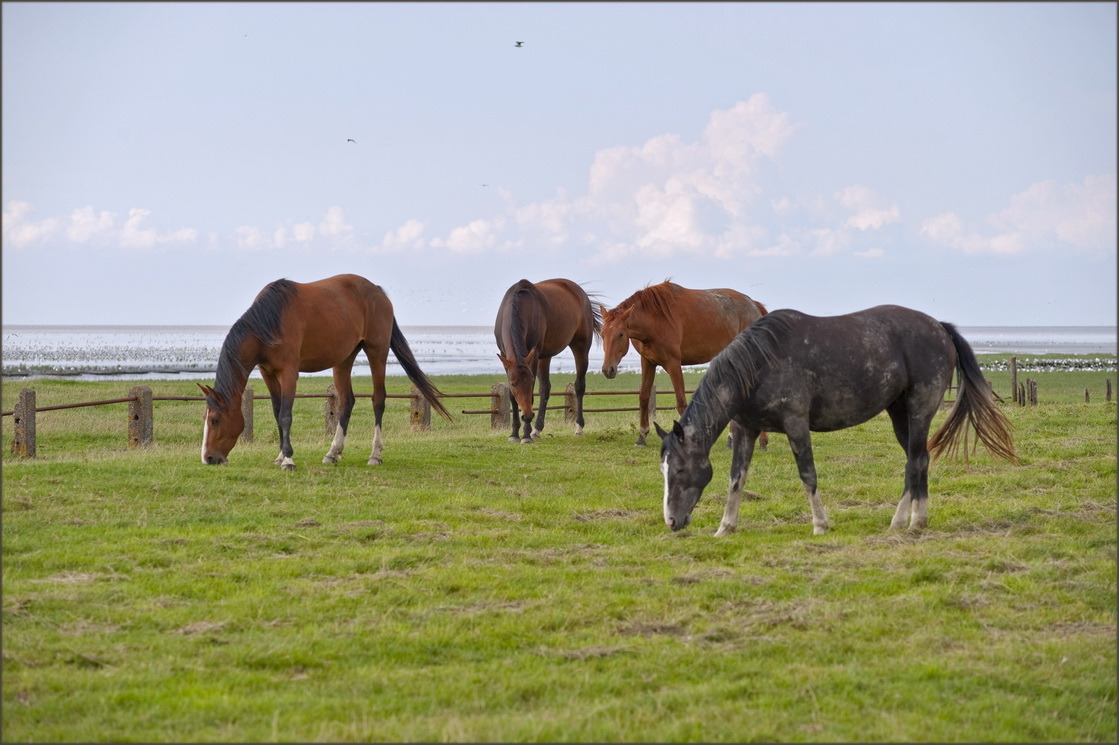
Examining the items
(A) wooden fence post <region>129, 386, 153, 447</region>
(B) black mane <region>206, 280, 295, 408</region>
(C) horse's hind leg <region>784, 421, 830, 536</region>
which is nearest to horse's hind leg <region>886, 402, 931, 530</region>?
(C) horse's hind leg <region>784, 421, 830, 536</region>

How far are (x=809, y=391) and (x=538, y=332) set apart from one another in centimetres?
714

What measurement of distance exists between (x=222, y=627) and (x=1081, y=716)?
4223 mm

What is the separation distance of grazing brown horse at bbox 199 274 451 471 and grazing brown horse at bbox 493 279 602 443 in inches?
67.8

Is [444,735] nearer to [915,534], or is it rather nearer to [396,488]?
[915,534]

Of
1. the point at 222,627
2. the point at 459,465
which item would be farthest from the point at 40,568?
the point at 459,465

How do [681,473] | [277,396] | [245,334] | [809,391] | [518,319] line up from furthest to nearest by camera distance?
[518,319]
[277,396]
[245,334]
[809,391]
[681,473]

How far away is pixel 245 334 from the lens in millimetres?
10500

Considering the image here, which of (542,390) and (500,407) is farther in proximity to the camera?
(500,407)

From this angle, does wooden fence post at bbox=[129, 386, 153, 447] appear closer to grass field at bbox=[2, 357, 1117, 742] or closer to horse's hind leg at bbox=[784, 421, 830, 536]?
grass field at bbox=[2, 357, 1117, 742]

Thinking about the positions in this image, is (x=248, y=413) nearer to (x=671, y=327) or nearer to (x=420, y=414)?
(x=420, y=414)

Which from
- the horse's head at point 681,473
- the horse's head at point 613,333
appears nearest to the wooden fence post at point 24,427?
the horse's head at point 613,333

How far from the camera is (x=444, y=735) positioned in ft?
11.9

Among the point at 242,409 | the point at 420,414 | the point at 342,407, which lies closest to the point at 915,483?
the point at 342,407

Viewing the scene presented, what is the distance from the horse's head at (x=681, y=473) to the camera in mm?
7668
